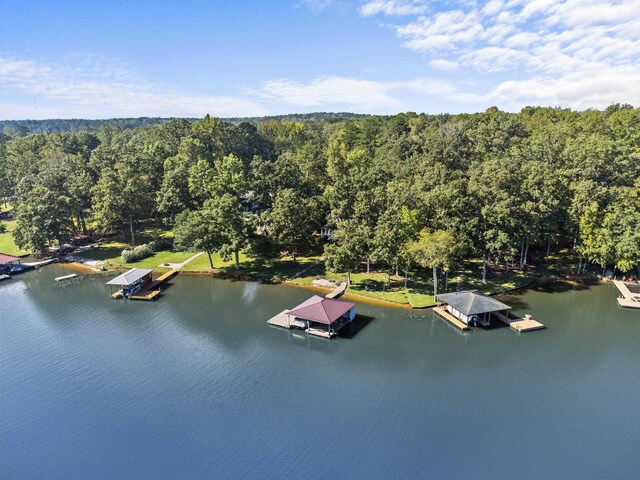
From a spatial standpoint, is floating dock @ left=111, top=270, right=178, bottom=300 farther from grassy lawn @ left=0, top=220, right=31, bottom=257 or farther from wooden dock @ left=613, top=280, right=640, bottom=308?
wooden dock @ left=613, top=280, right=640, bottom=308

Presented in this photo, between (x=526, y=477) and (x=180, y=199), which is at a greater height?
(x=180, y=199)

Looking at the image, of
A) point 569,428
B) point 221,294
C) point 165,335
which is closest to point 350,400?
point 569,428

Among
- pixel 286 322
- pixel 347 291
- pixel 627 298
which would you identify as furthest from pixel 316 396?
pixel 627 298

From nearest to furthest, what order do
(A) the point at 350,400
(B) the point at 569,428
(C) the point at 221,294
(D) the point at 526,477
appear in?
(D) the point at 526,477 < (B) the point at 569,428 < (A) the point at 350,400 < (C) the point at 221,294

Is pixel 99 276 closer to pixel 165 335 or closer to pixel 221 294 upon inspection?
pixel 221 294

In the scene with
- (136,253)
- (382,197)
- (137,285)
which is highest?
(382,197)

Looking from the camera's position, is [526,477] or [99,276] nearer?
[526,477]

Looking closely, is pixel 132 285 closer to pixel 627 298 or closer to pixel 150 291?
pixel 150 291
